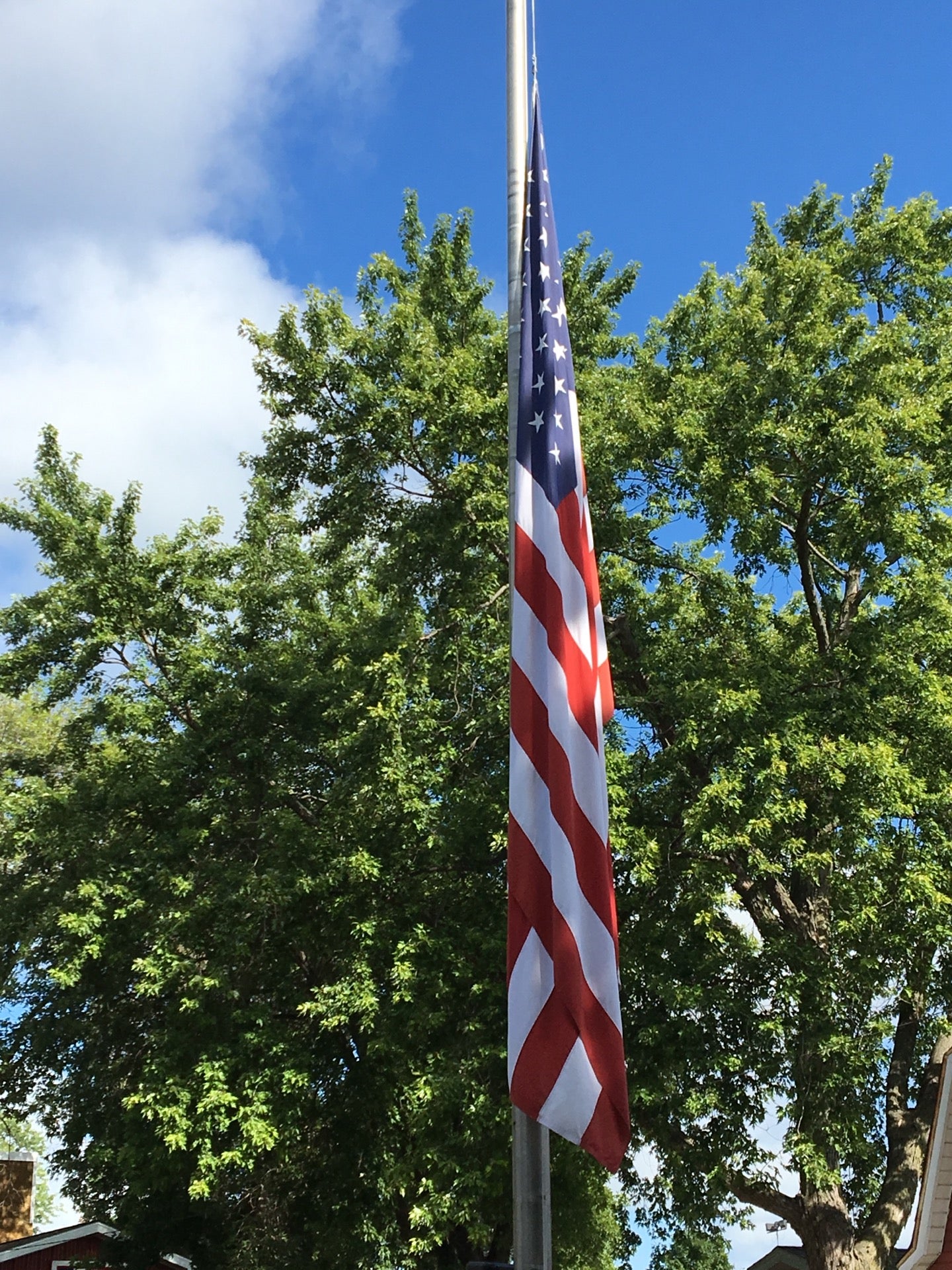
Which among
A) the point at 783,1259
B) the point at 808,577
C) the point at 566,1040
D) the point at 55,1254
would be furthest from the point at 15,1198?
the point at 566,1040

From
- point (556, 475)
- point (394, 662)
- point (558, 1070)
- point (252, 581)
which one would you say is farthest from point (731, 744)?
point (252, 581)

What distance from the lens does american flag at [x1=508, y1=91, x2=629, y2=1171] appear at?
5250 mm

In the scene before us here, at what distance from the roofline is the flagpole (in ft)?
62.3

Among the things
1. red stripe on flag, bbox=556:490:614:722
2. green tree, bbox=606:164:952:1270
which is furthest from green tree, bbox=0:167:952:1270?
red stripe on flag, bbox=556:490:614:722

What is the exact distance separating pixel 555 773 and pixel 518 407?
2.09m

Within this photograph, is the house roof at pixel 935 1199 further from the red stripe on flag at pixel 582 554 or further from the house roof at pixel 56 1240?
the house roof at pixel 56 1240

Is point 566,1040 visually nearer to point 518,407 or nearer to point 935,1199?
point 518,407

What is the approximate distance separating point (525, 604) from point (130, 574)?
45.8 ft

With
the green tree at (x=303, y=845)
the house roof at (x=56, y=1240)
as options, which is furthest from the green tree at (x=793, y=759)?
the house roof at (x=56, y=1240)

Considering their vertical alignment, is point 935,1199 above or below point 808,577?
below

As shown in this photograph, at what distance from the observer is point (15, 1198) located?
29.8 m

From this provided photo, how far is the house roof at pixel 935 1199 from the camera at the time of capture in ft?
42.3

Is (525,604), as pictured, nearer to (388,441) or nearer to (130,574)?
(388,441)

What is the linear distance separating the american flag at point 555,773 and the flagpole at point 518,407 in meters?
0.12
